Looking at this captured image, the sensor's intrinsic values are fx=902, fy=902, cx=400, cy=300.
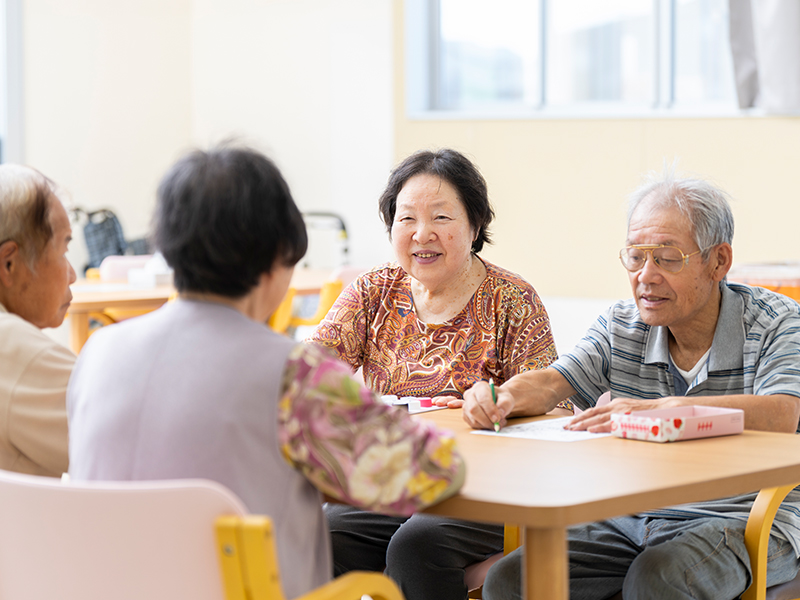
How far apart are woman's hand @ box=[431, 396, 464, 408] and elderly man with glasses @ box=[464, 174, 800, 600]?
18cm

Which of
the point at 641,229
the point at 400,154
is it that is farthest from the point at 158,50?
the point at 641,229

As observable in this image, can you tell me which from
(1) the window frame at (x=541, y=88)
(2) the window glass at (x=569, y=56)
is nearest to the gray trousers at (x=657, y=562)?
(1) the window frame at (x=541, y=88)

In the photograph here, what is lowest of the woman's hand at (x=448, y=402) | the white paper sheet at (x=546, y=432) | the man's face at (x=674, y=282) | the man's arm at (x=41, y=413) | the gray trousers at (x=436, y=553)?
the gray trousers at (x=436, y=553)

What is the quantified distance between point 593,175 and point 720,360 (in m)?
3.42

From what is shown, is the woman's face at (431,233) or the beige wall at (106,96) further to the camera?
the beige wall at (106,96)

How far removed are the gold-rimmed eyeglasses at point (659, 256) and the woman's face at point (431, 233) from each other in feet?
1.67

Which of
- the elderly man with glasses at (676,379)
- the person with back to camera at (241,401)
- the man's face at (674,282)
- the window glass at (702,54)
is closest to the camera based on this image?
the person with back to camera at (241,401)

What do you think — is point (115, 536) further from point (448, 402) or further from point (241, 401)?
point (448, 402)

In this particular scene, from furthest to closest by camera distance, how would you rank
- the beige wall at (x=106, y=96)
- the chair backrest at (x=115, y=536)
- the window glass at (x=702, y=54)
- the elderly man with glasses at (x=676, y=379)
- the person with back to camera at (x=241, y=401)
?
the beige wall at (x=106, y=96) < the window glass at (x=702, y=54) < the elderly man with glasses at (x=676, y=379) < the person with back to camera at (x=241, y=401) < the chair backrest at (x=115, y=536)

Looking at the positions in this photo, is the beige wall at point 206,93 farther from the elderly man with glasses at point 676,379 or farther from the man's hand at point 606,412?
the man's hand at point 606,412

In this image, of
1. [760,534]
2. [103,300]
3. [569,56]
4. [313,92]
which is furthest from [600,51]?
[760,534]

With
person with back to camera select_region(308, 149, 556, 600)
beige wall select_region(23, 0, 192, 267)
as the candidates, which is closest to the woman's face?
person with back to camera select_region(308, 149, 556, 600)

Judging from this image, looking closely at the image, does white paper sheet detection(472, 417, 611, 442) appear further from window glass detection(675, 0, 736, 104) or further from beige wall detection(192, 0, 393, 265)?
beige wall detection(192, 0, 393, 265)

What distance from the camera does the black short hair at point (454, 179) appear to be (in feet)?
7.91
